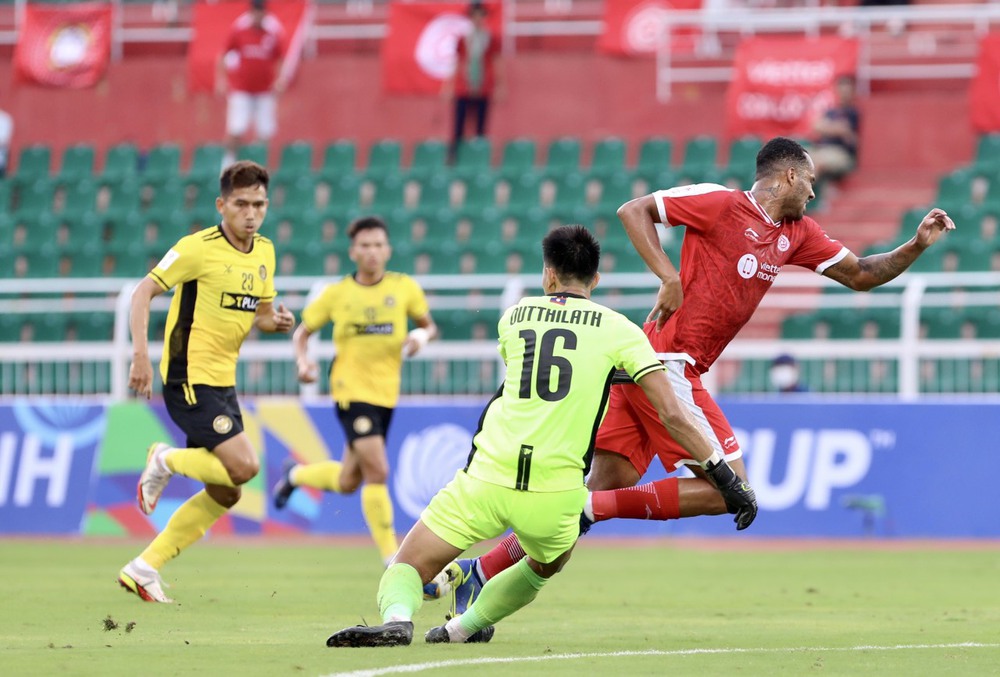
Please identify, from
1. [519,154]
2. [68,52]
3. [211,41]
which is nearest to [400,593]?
[519,154]

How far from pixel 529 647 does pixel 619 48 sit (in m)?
17.3

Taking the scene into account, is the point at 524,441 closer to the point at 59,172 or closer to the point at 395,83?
the point at 395,83

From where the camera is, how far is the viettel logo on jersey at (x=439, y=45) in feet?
80.4

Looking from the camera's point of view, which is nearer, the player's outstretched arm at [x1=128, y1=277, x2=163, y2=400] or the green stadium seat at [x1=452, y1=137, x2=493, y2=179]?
the player's outstretched arm at [x1=128, y1=277, x2=163, y2=400]

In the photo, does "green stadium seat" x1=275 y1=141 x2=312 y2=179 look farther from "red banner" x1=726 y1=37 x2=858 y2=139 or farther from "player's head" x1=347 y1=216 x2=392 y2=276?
"player's head" x1=347 y1=216 x2=392 y2=276

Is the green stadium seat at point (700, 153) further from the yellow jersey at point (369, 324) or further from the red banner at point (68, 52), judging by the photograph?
the red banner at point (68, 52)

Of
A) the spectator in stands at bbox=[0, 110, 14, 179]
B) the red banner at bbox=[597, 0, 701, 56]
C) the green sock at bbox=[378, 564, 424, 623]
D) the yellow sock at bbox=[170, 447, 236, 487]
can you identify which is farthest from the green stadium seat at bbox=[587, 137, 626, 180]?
the green sock at bbox=[378, 564, 424, 623]

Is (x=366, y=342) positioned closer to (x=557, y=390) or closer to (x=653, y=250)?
(x=653, y=250)

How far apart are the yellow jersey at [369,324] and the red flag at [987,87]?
11.2 meters

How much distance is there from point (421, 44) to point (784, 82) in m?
5.45

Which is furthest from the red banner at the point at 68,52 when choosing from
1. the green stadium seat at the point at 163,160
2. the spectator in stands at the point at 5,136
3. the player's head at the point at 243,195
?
the player's head at the point at 243,195

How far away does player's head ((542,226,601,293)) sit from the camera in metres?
7.18

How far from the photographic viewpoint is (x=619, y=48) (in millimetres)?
24016

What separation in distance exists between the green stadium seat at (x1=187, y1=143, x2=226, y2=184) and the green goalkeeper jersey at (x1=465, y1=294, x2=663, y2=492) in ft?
58.0
